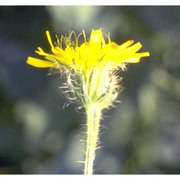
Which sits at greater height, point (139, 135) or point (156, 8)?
point (156, 8)

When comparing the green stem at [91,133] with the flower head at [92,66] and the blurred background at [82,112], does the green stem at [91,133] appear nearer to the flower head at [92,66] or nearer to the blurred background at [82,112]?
the flower head at [92,66]

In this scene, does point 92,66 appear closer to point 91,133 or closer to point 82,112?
point 91,133

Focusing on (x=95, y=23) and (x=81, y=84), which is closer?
(x=81, y=84)

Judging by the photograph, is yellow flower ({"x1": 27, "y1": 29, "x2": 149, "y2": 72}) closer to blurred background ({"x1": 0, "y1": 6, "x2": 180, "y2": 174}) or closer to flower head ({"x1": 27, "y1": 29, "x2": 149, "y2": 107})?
flower head ({"x1": 27, "y1": 29, "x2": 149, "y2": 107})

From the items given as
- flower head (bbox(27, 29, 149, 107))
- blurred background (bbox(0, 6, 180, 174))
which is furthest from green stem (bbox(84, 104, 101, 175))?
blurred background (bbox(0, 6, 180, 174))

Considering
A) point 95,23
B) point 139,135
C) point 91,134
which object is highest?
point 95,23

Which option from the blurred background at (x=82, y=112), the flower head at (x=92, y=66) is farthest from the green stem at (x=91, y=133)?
the blurred background at (x=82, y=112)

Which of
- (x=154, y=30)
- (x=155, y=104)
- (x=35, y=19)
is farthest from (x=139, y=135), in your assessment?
(x=35, y=19)
